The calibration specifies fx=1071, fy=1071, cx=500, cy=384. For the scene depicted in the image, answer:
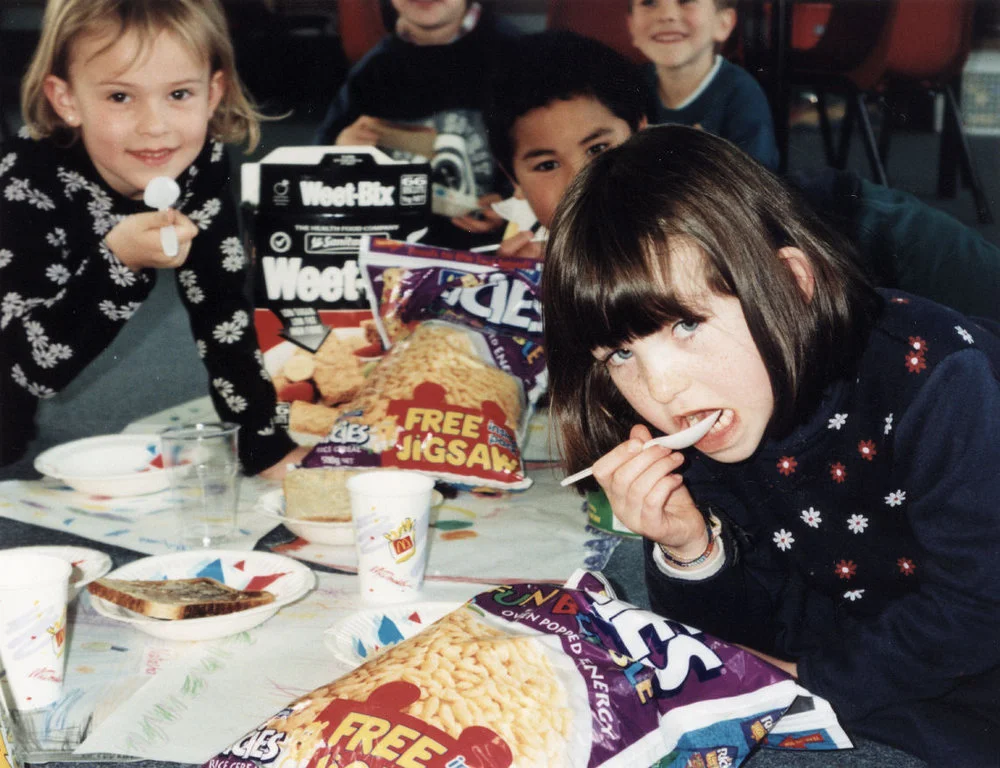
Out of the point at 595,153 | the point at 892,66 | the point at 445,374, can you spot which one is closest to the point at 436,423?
the point at 445,374

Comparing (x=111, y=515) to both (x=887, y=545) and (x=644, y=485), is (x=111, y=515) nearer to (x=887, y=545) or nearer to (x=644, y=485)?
(x=644, y=485)

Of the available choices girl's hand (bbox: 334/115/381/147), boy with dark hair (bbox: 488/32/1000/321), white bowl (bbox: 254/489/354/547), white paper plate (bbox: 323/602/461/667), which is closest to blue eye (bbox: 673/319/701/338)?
white paper plate (bbox: 323/602/461/667)

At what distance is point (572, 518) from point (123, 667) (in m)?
0.62

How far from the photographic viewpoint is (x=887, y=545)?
3.22ft

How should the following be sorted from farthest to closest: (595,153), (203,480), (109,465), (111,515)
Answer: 1. (595,153)
2. (109,465)
3. (111,515)
4. (203,480)

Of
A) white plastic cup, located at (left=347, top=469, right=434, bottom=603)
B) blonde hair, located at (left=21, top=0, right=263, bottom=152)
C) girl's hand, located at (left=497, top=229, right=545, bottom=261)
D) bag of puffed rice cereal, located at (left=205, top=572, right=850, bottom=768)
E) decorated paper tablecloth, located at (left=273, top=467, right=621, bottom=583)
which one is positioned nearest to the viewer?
bag of puffed rice cereal, located at (left=205, top=572, right=850, bottom=768)

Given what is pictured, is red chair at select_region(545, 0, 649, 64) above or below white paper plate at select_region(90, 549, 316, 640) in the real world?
above

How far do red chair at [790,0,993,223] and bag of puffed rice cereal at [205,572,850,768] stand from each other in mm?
1078

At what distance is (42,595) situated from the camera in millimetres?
885

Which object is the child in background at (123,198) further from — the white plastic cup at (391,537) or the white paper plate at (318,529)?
the white plastic cup at (391,537)

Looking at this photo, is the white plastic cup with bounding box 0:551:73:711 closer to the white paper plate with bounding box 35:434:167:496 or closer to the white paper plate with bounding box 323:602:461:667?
the white paper plate with bounding box 323:602:461:667

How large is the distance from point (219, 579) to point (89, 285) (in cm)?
78

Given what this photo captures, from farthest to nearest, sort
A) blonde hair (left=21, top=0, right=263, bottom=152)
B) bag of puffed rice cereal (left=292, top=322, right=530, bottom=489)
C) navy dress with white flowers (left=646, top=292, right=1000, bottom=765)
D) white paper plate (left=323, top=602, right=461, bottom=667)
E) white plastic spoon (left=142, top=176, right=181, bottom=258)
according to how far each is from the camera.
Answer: white plastic spoon (left=142, top=176, right=181, bottom=258)
blonde hair (left=21, top=0, right=263, bottom=152)
bag of puffed rice cereal (left=292, top=322, right=530, bottom=489)
white paper plate (left=323, top=602, right=461, bottom=667)
navy dress with white flowers (left=646, top=292, right=1000, bottom=765)

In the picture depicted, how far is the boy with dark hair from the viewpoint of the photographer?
5.23ft
